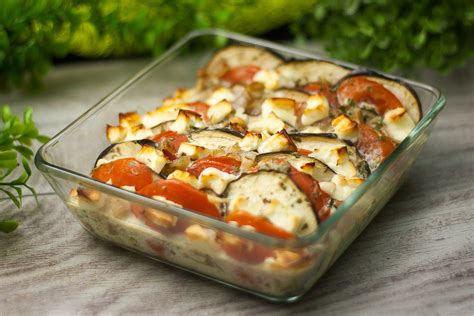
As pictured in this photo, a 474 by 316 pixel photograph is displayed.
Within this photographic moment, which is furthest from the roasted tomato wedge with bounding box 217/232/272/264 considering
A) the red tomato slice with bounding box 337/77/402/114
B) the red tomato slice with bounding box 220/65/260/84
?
the red tomato slice with bounding box 220/65/260/84

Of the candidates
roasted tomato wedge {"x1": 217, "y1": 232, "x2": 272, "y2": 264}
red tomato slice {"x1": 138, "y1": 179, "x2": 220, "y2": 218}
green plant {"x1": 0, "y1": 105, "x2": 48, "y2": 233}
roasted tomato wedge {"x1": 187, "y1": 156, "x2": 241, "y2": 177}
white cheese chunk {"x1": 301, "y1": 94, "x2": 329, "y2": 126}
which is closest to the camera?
roasted tomato wedge {"x1": 217, "y1": 232, "x2": 272, "y2": 264}

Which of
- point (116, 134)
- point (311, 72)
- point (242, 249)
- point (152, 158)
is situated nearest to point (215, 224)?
point (242, 249)

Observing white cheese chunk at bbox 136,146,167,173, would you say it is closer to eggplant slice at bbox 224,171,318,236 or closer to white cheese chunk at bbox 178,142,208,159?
white cheese chunk at bbox 178,142,208,159

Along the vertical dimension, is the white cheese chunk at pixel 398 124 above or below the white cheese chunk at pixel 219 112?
below

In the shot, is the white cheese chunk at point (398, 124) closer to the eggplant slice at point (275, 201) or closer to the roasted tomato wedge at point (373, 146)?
the roasted tomato wedge at point (373, 146)

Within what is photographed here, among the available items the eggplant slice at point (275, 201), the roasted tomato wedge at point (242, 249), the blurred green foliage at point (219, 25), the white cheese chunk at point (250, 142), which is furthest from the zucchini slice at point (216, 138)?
the blurred green foliage at point (219, 25)

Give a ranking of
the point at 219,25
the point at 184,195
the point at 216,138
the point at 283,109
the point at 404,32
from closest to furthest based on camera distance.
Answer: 1. the point at 184,195
2. the point at 216,138
3. the point at 283,109
4. the point at 404,32
5. the point at 219,25

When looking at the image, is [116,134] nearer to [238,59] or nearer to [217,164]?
[217,164]
